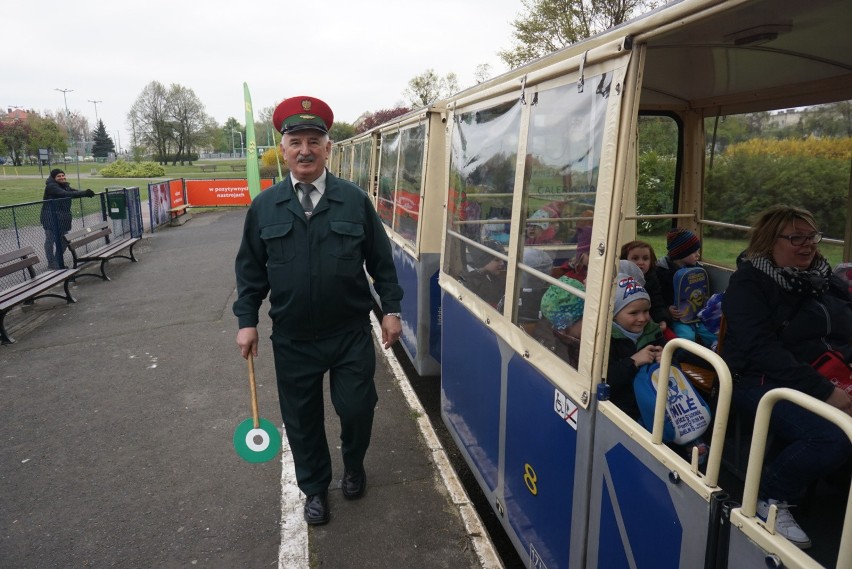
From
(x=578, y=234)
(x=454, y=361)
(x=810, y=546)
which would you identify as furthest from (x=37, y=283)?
(x=810, y=546)

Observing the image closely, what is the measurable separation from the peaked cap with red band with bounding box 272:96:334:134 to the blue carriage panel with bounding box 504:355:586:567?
5.08 ft

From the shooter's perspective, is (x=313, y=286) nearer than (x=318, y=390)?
Yes

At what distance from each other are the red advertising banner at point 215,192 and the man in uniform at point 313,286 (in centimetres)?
2090

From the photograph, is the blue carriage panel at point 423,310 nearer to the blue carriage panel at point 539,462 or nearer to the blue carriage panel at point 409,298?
the blue carriage panel at point 409,298

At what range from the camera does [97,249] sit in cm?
1091

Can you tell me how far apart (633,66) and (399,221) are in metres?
4.43

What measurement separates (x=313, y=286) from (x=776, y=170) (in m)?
4.20

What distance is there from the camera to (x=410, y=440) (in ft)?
14.1

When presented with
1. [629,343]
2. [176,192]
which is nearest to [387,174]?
[629,343]

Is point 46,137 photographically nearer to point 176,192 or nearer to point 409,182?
point 176,192

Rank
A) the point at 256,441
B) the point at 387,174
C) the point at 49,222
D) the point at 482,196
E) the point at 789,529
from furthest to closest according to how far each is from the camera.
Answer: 1. the point at 49,222
2. the point at 387,174
3. the point at 482,196
4. the point at 256,441
5. the point at 789,529

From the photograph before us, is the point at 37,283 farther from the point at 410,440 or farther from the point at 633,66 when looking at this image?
the point at 633,66

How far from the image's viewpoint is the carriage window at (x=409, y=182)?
5.16 m

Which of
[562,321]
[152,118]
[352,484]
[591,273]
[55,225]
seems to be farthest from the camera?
[152,118]
